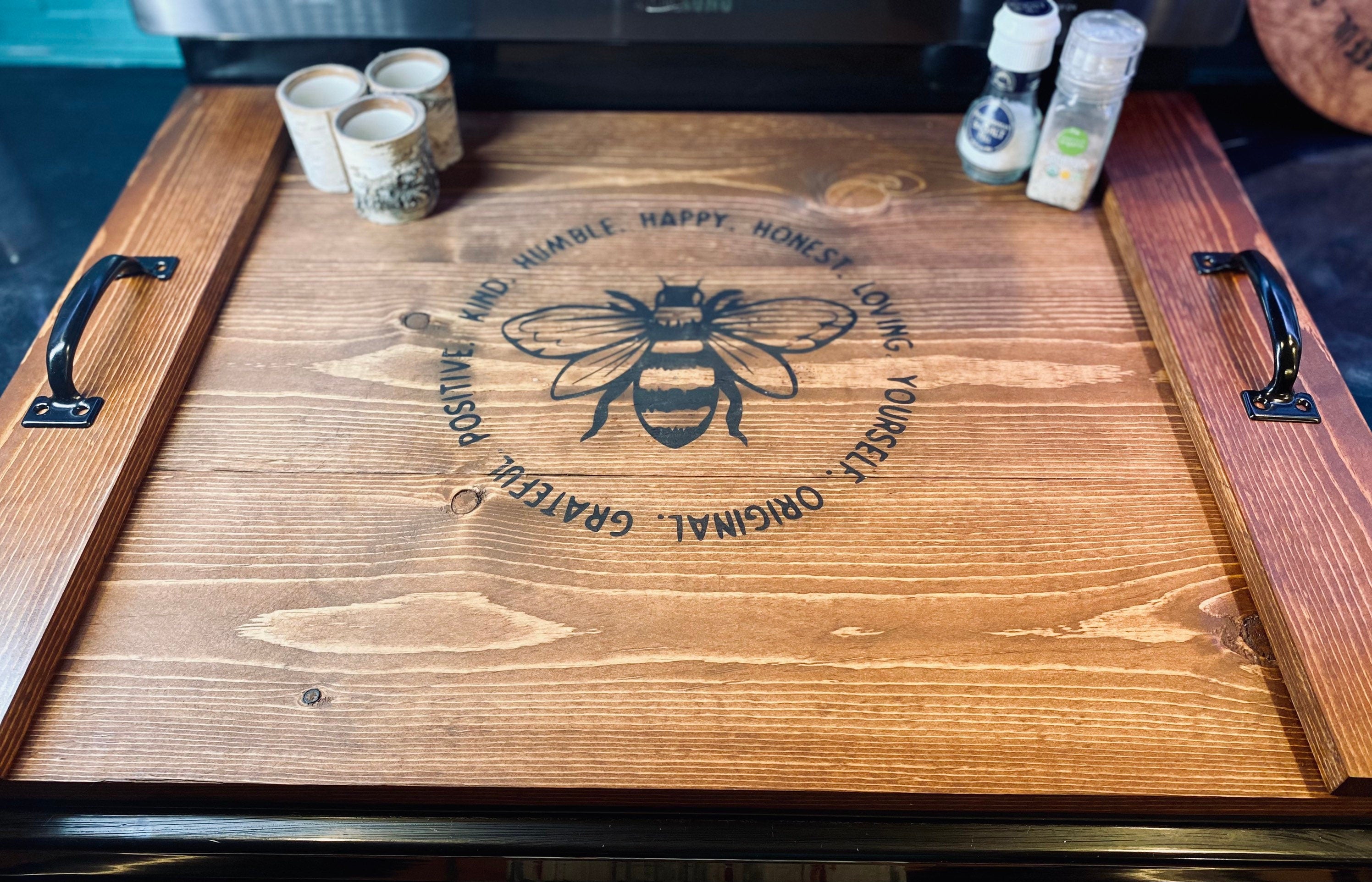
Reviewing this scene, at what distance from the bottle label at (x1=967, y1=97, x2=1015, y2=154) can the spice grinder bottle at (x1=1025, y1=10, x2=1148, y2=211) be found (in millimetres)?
41

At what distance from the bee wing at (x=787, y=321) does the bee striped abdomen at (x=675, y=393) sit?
52mm

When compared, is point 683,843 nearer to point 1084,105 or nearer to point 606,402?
point 606,402

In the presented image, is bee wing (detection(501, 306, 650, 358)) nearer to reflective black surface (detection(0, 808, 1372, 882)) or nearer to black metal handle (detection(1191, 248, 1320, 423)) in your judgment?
reflective black surface (detection(0, 808, 1372, 882))

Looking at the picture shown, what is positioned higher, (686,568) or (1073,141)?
(1073,141)

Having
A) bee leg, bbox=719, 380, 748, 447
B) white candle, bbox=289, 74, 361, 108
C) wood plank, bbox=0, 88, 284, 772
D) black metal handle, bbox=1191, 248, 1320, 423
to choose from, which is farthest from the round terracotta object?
wood plank, bbox=0, 88, 284, 772

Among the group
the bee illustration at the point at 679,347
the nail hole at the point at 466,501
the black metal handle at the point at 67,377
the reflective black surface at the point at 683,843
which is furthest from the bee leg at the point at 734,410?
the black metal handle at the point at 67,377

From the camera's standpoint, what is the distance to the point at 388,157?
1040mm

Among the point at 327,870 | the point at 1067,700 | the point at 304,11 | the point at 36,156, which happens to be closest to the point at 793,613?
the point at 1067,700

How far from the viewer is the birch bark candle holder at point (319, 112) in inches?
42.5

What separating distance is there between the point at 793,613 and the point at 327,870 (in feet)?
1.31

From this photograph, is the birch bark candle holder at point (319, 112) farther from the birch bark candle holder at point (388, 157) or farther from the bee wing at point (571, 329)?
the bee wing at point (571, 329)

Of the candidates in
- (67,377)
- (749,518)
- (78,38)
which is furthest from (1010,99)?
(78,38)

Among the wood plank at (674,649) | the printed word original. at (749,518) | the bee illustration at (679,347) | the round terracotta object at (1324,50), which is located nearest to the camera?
the wood plank at (674,649)

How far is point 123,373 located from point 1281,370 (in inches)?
41.0
